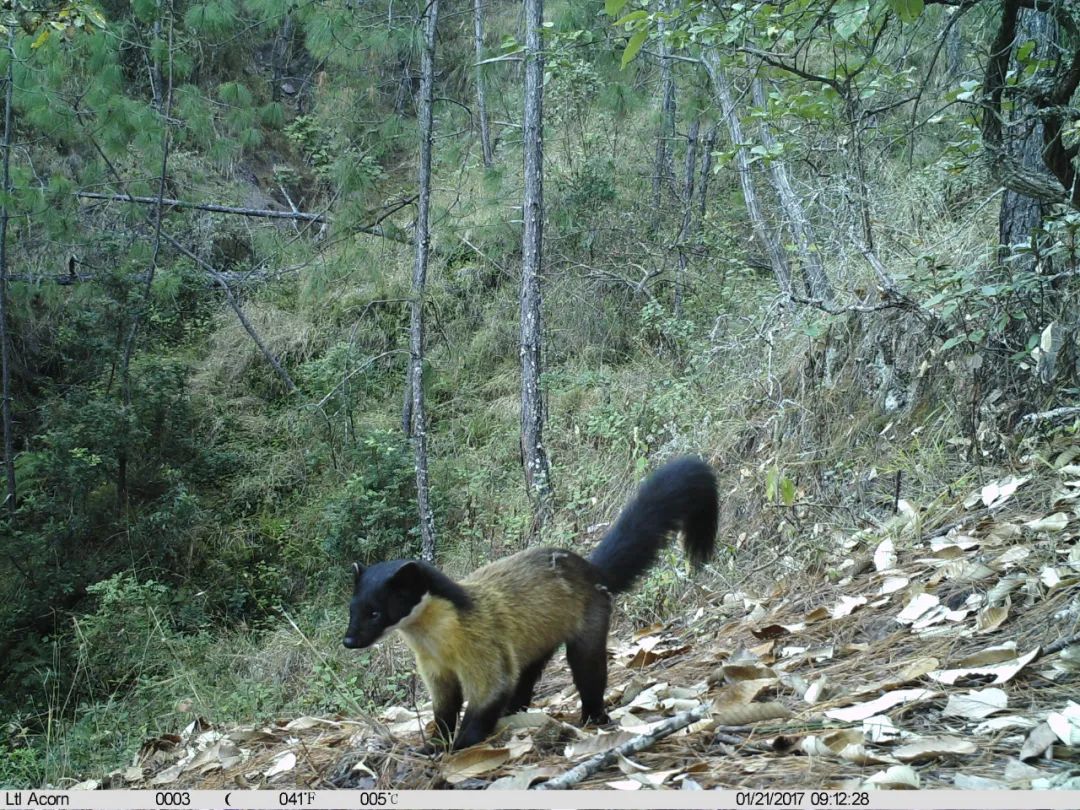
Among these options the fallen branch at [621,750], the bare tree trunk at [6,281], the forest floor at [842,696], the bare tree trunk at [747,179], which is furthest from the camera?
the bare tree trunk at [6,281]

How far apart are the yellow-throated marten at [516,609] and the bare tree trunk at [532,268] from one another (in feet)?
18.6

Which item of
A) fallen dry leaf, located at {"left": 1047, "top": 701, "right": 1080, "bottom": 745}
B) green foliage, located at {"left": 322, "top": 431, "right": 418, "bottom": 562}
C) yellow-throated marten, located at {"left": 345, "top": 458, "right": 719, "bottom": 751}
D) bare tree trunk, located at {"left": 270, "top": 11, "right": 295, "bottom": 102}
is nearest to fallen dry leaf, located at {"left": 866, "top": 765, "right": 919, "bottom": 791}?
fallen dry leaf, located at {"left": 1047, "top": 701, "right": 1080, "bottom": 745}

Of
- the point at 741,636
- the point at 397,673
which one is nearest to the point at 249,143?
the point at 397,673

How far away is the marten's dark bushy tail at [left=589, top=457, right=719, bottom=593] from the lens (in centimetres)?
457

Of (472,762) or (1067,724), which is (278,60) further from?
(1067,724)

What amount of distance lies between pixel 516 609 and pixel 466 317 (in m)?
11.1

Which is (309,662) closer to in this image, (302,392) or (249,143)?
(302,392)

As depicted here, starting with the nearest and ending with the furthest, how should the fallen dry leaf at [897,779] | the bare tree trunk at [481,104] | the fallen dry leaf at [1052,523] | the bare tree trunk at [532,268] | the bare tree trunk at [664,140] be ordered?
the fallen dry leaf at [897,779], the fallen dry leaf at [1052,523], the bare tree trunk at [532,268], the bare tree trunk at [664,140], the bare tree trunk at [481,104]

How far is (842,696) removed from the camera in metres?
3.58

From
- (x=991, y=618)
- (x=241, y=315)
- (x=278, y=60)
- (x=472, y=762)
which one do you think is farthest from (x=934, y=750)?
(x=278, y=60)

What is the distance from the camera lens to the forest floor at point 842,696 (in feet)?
9.85

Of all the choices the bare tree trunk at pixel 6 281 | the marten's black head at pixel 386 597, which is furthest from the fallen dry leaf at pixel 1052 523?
the bare tree trunk at pixel 6 281

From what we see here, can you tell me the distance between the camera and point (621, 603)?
22.7 feet

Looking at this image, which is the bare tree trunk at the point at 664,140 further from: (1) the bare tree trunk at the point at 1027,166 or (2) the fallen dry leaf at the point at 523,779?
(2) the fallen dry leaf at the point at 523,779
